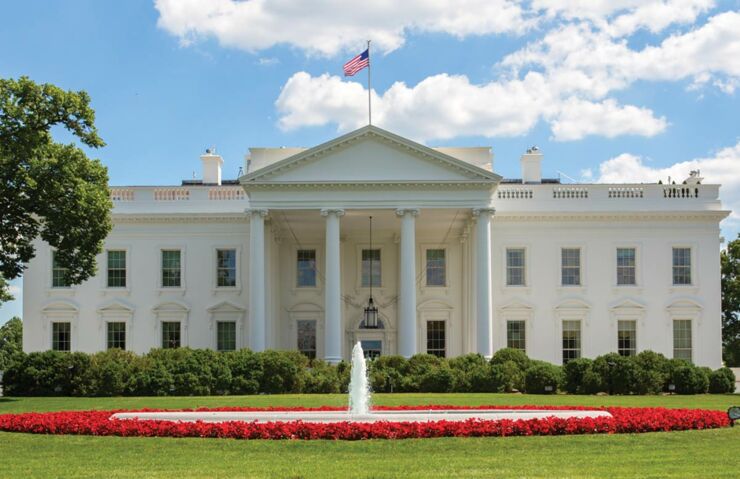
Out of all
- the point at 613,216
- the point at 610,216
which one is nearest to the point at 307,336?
the point at 610,216

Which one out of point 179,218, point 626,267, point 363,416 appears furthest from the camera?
point 179,218

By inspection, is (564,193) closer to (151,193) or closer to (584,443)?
(151,193)

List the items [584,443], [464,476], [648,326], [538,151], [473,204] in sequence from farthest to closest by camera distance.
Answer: [538,151], [648,326], [473,204], [584,443], [464,476]

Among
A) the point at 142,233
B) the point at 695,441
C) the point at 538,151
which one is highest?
the point at 538,151

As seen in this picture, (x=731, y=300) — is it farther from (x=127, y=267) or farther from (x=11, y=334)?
(x=11, y=334)

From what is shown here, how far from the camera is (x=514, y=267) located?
1809 inches

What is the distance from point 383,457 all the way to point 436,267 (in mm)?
32435

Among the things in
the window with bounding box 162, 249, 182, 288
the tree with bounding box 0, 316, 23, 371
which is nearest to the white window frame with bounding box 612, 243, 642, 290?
the window with bounding box 162, 249, 182, 288

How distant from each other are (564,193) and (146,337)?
69.1 ft

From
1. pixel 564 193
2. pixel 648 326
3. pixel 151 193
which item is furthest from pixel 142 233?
pixel 648 326

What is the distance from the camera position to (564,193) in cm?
4631

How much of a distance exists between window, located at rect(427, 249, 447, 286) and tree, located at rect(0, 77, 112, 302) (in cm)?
1956

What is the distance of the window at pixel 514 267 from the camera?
4591cm

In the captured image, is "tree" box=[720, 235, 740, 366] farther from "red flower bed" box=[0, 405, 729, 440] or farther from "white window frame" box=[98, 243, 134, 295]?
"red flower bed" box=[0, 405, 729, 440]
